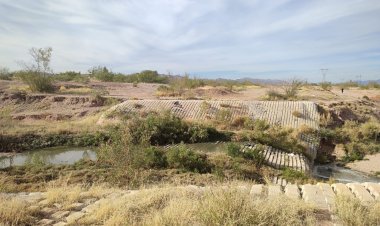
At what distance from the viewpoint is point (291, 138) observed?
20.8m

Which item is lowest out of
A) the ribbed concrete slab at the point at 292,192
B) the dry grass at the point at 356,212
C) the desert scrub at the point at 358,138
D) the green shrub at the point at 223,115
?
the desert scrub at the point at 358,138

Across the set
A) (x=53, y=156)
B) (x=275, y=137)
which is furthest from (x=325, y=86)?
(x=53, y=156)

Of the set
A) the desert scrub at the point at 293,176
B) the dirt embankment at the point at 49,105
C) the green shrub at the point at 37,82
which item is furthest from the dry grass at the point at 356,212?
the green shrub at the point at 37,82

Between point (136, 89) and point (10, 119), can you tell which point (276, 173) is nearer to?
point (10, 119)

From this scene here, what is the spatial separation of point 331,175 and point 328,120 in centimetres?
755

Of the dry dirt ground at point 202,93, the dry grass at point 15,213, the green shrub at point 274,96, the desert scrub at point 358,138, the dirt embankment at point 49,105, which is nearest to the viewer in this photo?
the dry grass at point 15,213

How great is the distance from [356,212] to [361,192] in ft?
4.31

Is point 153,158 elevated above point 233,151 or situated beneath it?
elevated above

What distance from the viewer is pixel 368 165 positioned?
1998 cm

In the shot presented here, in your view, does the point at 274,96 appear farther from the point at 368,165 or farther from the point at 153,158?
the point at 153,158

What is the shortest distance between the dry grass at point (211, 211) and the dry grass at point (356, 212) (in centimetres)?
36

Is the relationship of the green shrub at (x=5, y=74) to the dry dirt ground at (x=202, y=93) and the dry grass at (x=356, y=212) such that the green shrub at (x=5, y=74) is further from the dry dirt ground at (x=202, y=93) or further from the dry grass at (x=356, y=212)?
the dry grass at (x=356, y=212)

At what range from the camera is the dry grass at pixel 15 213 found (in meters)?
5.46

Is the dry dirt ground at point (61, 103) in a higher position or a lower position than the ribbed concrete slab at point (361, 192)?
lower
